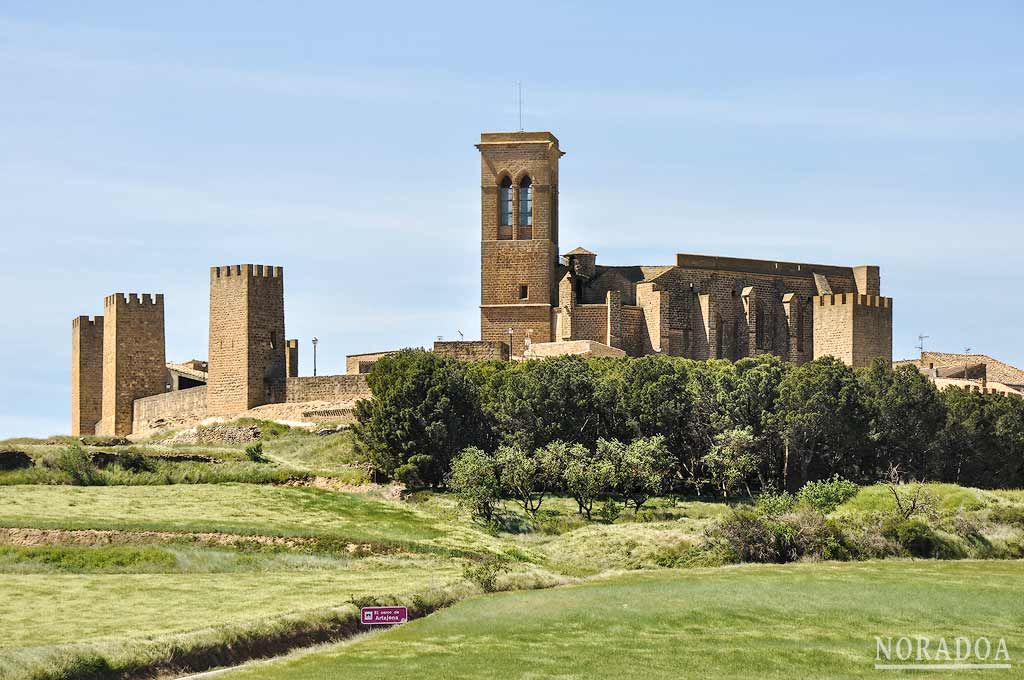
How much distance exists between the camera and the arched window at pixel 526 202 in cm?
7050

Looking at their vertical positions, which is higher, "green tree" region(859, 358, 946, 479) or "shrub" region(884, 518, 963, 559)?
"green tree" region(859, 358, 946, 479)

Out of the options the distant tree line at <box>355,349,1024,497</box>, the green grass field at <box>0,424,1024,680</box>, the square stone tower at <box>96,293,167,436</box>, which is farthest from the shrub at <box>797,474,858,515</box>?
the square stone tower at <box>96,293,167,436</box>

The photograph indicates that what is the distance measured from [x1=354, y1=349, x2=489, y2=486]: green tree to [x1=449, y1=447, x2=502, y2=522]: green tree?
93.8 inches

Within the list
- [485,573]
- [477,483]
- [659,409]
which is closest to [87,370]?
[659,409]

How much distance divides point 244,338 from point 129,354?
7256 millimetres

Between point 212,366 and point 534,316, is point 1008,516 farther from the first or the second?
point 212,366

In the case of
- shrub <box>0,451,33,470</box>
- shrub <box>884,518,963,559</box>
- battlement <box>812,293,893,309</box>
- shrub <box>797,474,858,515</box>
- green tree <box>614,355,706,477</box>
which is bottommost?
shrub <box>884,518,963,559</box>

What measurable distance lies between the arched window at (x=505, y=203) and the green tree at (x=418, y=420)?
19961 millimetres

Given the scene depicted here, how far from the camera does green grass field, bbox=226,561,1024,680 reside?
22.8m

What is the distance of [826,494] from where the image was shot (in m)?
46.8

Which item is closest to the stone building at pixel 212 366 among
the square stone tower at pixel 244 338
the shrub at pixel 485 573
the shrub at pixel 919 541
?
the square stone tower at pixel 244 338

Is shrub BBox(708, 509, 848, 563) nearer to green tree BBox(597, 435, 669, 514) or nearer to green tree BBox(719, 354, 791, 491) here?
green tree BBox(597, 435, 669, 514)

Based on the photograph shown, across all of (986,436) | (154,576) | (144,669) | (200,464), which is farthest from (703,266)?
(144,669)

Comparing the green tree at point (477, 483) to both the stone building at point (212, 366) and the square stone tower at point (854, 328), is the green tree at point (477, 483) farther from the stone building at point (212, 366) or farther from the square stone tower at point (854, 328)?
the square stone tower at point (854, 328)
